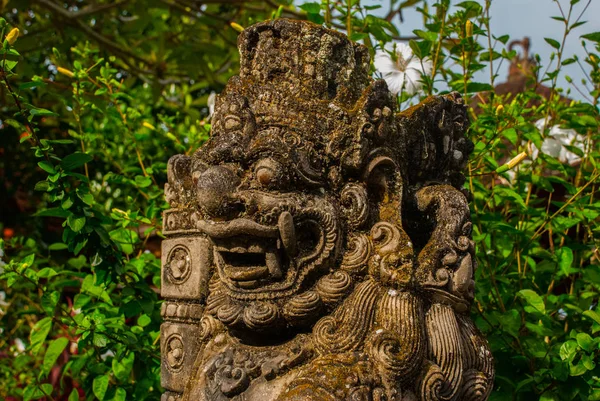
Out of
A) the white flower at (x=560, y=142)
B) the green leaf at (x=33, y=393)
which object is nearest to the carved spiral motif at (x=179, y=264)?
the green leaf at (x=33, y=393)

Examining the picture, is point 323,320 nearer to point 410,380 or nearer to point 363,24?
point 410,380

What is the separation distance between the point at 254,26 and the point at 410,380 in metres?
1.25

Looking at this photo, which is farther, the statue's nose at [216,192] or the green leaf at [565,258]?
the green leaf at [565,258]

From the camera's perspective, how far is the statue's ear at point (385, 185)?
7.57 ft

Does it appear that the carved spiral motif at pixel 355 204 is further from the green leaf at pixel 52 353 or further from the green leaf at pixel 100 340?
the green leaf at pixel 52 353

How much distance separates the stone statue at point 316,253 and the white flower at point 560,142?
4.20ft

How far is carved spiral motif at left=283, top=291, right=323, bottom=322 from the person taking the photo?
2180 millimetres

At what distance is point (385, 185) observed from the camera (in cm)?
234

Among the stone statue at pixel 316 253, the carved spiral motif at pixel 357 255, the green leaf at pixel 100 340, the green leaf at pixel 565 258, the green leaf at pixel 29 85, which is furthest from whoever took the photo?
the green leaf at pixel 565 258

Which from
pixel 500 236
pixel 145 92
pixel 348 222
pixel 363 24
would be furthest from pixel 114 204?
pixel 348 222

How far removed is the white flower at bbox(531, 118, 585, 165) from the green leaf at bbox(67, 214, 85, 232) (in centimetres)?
213

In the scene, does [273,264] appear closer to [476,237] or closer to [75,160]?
[75,160]

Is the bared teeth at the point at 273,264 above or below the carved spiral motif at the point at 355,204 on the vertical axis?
below

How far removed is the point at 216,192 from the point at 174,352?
654mm
